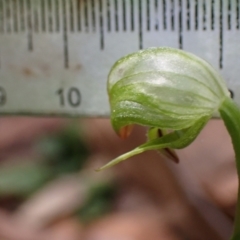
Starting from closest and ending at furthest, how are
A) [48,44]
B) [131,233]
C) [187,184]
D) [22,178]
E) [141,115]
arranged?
[141,115] < [48,44] < [131,233] < [187,184] < [22,178]

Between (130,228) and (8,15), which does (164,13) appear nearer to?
(8,15)

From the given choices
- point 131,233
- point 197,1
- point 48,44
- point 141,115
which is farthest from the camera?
point 131,233

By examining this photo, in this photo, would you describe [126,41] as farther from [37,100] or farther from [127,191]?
[127,191]

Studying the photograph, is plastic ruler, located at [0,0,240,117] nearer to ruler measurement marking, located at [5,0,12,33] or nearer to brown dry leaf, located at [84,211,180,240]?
ruler measurement marking, located at [5,0,12,33]

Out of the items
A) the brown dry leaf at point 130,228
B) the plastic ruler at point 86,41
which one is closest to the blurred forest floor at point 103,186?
the brown dry leaf at point 130,228

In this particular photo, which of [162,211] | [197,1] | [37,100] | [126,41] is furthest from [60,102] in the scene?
[162,211]

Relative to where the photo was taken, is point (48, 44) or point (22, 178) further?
point (22, 178)
